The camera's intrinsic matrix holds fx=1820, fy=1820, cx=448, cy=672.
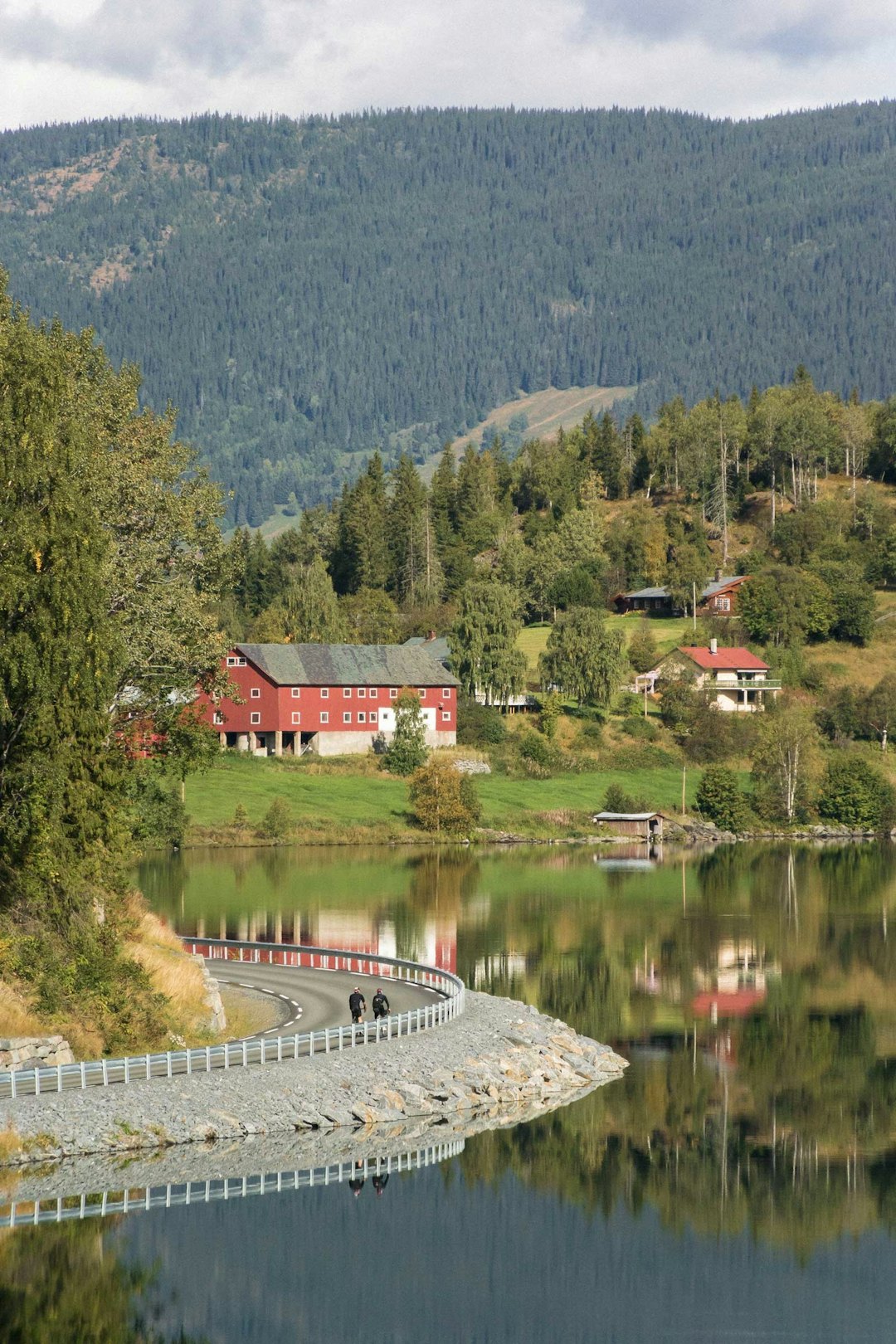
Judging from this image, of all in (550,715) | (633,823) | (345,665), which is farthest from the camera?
(345,665)

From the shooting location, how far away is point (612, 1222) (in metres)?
43.2

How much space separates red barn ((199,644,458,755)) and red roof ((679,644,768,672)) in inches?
1050

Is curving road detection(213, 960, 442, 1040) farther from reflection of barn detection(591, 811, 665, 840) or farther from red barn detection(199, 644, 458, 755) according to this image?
red barn detection(199, 644, 458, 755)

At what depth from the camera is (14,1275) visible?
36688 millimetres

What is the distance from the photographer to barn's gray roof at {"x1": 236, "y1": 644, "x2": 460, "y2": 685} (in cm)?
15638

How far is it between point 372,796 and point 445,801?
8.08 meters

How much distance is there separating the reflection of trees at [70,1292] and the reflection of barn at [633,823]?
10432cm

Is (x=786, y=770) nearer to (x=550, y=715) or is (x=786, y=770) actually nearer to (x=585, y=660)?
(x=550, y=715)

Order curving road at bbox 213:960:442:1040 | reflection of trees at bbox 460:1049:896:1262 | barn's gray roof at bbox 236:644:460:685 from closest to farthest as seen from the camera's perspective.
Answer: reflection of trees at bbox 460:1049:896:1262, curving road at bbox 213:960:442:1040, barn's gray roof at bbox 236:644:460:685

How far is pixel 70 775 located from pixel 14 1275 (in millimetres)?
16559

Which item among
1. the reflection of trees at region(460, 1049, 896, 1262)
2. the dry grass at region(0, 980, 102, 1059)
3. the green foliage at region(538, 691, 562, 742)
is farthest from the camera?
the green foliage at region(538, 691, 562, 742)

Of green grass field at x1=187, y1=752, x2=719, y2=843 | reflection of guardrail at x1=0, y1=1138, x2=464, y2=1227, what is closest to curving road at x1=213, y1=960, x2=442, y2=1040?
reflection of guardrail at x1=0, y1=1138, x2=464, y2=1227

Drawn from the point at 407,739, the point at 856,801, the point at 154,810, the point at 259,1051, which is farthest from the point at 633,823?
the point at 259,1051

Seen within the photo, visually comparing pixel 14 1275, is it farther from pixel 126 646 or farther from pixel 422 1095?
pixel 126 646
